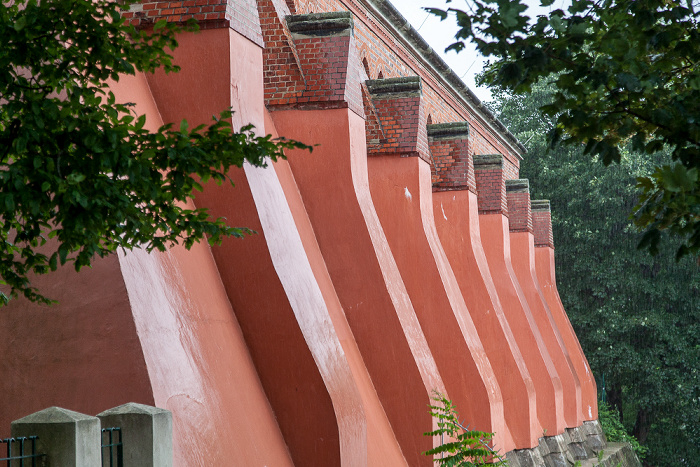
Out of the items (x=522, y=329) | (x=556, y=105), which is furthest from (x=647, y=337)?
(x=556, y=105)

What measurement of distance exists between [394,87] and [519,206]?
34.8 ft

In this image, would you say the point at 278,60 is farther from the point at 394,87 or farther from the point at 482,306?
the point at 482,306

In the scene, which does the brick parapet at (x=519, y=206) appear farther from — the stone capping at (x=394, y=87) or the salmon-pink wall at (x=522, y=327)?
the stone capping at (x=394, y=87)

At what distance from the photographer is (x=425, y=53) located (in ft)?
61.5

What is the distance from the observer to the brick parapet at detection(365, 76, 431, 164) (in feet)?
45.3

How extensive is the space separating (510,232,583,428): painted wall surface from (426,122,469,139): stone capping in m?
6.86

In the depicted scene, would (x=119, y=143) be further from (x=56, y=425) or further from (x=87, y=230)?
(x=56, y=425)

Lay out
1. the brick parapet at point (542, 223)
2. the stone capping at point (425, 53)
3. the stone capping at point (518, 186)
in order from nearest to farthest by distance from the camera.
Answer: the stone capping at point (425, 53)
the stone capping at point (518, 186)
the brick parapet at point (542, 223)

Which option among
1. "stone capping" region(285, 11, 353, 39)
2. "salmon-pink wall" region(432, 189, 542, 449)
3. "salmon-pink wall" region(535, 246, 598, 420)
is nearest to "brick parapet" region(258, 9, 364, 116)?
"stone capping" region(285, 11, 353, 39)

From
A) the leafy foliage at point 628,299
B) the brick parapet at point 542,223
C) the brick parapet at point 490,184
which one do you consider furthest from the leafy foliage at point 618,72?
the leafy foliage at point 628,299

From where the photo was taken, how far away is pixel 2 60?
14.1 ft

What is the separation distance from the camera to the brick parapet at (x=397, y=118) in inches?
543

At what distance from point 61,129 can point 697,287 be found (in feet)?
89.1

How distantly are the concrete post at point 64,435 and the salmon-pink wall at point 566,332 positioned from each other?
2173 cm
